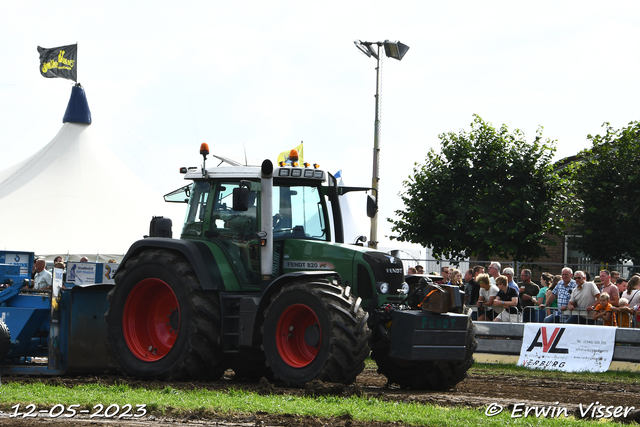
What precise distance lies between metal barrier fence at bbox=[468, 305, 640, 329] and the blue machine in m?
6.20

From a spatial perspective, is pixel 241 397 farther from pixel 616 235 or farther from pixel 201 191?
pixel 616 235

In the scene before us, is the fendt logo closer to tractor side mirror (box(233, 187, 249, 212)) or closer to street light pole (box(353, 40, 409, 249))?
tractor side mirror (box(233, 187, 249, 212))

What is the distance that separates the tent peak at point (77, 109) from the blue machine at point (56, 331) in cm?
1896

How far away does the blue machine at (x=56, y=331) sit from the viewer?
955 cm

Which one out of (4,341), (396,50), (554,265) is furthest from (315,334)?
(396,50)

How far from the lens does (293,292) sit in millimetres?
8523

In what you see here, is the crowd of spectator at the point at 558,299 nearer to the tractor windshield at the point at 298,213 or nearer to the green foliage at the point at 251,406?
the tractor windshield at the point at 298,213

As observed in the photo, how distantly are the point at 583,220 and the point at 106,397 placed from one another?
2236cm

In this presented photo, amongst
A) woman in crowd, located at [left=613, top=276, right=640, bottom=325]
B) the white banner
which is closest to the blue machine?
the white banner

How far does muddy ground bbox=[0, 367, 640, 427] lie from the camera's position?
6.41 metres

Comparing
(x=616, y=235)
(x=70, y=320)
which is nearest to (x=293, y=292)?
(x=70, y=320)

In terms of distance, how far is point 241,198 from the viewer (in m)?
8.95

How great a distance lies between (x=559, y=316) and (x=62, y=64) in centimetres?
2173

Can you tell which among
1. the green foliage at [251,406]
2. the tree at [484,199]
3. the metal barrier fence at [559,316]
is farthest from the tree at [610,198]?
the green foliage at [251,406]
